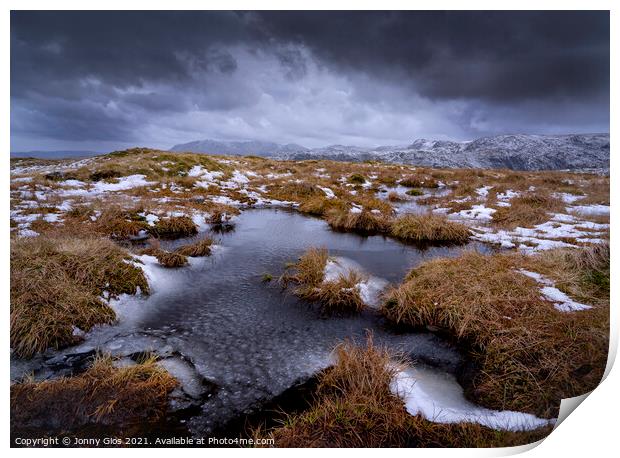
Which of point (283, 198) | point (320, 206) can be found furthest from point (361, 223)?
point (283, 198)

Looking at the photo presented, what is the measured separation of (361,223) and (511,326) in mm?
9180

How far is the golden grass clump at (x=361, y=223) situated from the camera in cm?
1398

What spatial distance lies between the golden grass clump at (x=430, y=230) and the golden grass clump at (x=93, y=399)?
1066 cm

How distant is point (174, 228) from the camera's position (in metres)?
12.6

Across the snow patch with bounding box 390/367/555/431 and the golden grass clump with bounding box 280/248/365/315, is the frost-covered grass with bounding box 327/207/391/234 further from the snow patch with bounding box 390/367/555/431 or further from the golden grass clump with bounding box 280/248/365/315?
the snow patch with bounding box 390/367/555/431

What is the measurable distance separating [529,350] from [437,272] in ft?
9.26

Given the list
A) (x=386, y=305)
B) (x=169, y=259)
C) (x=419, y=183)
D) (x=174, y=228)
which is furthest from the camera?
(x=419, y=183)

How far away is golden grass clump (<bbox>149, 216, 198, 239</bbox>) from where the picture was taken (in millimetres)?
12164

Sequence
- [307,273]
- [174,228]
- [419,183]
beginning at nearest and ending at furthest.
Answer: [307,273]
[174,228]
[419,183]

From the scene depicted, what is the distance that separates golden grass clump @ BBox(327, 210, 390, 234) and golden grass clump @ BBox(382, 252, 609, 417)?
595 cm

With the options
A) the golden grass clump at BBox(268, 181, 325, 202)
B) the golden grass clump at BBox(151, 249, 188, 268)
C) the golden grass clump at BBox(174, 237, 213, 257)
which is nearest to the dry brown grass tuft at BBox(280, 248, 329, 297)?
the golden grass clump at BBox(174, 237, 213, 257)

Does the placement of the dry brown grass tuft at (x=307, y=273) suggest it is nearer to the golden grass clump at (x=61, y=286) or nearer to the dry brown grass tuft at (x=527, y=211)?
the golden grass clump at (x=61, y=286)

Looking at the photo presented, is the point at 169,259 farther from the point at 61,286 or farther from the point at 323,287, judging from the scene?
the point at 323,287

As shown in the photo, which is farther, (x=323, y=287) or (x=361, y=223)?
(x=361, y=223)
